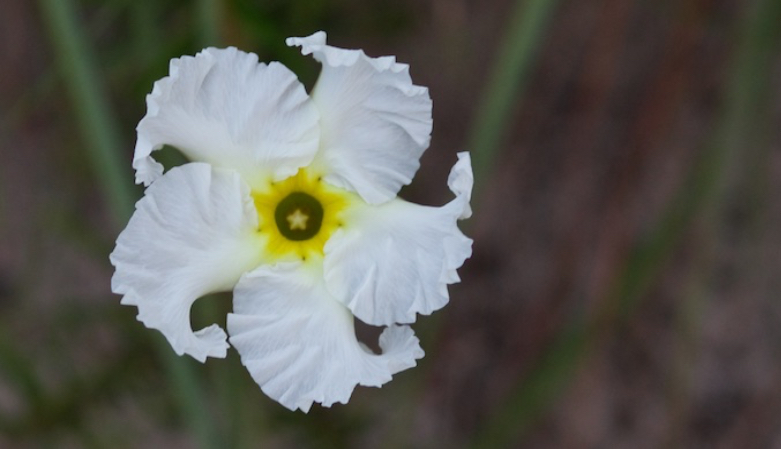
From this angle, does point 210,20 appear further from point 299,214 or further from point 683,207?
point 683,207

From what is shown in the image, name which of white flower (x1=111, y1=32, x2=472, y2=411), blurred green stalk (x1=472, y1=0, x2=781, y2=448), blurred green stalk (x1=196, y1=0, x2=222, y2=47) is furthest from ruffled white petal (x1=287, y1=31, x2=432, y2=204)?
blurred green stalk (x1=472, y1=0, x2=781, y2=448)

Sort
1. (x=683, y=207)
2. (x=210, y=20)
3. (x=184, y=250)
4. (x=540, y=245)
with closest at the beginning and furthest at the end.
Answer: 1. (x=184, y=250)
2. (x=210, y=20)
3. (x=683, y=207)
4. (x=540, y=245)

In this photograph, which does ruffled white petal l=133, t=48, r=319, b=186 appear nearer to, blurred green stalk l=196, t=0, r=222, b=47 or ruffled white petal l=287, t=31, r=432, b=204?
ruffled white petal l=287, t=31, r=432, b=204

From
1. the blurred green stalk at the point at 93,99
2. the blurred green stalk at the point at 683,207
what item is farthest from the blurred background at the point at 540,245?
the blurred green stalk at the point at 93,99

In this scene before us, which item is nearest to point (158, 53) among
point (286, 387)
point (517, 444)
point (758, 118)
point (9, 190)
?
point (286, 387)

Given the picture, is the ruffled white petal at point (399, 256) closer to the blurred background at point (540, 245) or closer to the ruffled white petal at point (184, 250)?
the ruffled white petal at point (184, 250)

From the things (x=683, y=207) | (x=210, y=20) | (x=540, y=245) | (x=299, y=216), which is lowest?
(x=540, y=245)

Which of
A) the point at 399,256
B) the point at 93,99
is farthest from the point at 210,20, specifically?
the point at 399,256
